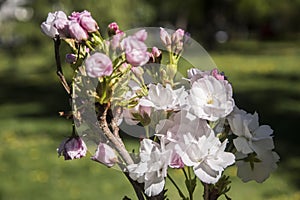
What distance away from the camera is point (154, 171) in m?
0.83

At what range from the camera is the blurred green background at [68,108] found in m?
5.15

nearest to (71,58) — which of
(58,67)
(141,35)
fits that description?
(58,67)

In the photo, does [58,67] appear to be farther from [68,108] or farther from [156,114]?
[68,108]

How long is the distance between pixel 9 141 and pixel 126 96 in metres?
6.51

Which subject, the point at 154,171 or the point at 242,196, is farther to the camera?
the point at 242,196

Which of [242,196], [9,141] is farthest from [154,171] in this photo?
[9,141]

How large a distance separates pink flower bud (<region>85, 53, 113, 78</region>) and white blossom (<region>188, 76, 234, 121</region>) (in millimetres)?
125


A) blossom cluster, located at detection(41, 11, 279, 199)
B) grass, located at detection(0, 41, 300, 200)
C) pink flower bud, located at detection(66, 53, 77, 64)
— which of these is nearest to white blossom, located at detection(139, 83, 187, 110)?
blossom cluster, located at detection(41, 11, 279, 199)

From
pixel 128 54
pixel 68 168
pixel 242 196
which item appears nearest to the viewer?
pixel 128 54

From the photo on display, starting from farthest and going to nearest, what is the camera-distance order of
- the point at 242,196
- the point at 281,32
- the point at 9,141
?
the point at 281,32 → the point at 9,141 → the point at 242,196

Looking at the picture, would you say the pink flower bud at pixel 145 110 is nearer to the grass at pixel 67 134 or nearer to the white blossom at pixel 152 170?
the white blossom at pixel 152 170

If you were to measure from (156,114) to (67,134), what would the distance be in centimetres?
652

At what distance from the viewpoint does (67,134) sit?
734 cm

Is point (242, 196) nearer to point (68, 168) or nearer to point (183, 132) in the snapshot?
point (68, 168)
